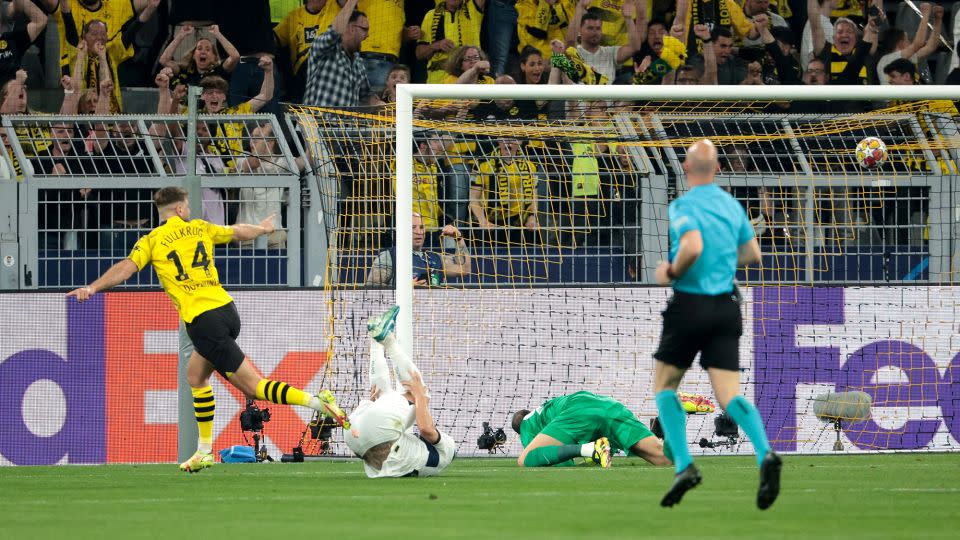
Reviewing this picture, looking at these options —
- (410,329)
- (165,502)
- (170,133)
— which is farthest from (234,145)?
(165,502)

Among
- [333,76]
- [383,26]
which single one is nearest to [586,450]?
[333,76]

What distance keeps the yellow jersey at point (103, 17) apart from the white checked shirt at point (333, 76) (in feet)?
7.69

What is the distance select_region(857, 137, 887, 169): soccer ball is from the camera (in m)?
13.9

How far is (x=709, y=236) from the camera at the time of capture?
746 cm

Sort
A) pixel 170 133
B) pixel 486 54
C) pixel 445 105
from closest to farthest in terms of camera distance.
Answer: pixel 445 105, pixel 170 133, pixel 486 54

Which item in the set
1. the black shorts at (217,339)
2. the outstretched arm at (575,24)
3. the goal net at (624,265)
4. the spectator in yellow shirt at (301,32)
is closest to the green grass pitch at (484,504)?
the black shorts at (217,339)

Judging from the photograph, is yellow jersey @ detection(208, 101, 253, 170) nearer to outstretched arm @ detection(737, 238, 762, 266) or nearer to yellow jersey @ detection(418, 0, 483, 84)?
yellow jersey @ detection(418, 0, 483, 84)

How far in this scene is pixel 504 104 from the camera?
46.6 ft

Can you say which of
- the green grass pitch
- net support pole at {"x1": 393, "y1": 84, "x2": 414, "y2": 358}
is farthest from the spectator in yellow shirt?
the green grass pitch

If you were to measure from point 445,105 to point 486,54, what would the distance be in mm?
3845

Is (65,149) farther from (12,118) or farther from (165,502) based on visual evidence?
(165,502)

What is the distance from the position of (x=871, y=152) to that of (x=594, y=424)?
166 inches

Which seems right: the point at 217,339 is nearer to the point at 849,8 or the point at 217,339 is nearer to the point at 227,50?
the point at 227,50

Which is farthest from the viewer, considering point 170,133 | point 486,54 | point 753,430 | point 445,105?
point 486,54
